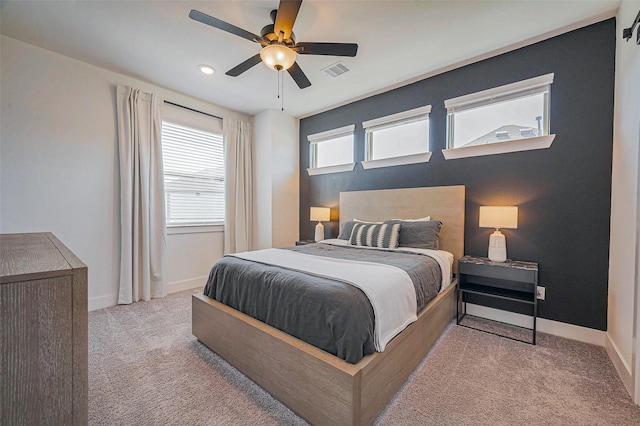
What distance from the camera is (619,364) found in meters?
1.87

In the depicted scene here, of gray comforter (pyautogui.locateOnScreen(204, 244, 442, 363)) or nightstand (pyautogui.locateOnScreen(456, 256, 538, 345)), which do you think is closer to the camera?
gray comforter (pyautogui.locateOnScreen(204, 244, 442, 363))

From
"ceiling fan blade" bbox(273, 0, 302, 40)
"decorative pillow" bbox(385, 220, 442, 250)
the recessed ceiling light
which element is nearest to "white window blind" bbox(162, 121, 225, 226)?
the recessed ceiling light

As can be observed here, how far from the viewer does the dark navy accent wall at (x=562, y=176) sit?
2270 millimetres

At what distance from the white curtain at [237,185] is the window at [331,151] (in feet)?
3.62

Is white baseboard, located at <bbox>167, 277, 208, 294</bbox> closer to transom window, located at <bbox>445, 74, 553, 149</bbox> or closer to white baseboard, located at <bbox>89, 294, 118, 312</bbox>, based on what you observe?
white baseboard, located at <bbox>89, 294, 118, 312</bbox>

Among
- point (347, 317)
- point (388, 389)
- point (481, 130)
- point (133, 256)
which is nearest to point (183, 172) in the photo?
point (133, 256)

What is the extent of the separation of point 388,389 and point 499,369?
3.34 feet

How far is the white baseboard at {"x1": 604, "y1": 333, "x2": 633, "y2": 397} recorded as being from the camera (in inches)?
66.5

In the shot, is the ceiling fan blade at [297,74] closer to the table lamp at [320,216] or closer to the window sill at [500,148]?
the window sill at [500,148]

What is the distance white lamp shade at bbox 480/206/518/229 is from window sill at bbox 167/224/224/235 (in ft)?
12.0

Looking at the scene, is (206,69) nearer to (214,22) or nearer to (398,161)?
(214,22)

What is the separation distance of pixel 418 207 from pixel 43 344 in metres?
3.28

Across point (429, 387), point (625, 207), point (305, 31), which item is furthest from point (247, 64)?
point (625, 207)

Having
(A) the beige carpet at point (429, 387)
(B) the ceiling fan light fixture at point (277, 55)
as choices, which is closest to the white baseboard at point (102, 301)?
(A) the beige carpet at point (429, 387)
